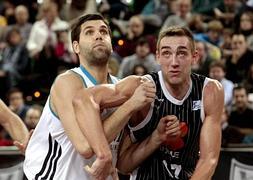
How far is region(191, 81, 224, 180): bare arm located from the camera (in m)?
5.16

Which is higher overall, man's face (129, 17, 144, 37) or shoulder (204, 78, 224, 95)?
shoulder (204, 78, 224, 95)

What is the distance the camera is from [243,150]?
7.26m

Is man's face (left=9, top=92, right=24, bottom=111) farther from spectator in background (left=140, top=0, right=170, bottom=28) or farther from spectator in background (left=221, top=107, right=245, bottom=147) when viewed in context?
spectator in background (left=140, top=0, right=170, bottom=28)

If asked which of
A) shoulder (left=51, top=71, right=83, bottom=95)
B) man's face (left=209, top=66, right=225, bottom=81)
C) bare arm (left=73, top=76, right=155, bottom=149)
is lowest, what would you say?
man's face (left=209, top=66, right=225, bottom=81)

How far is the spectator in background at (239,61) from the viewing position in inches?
438

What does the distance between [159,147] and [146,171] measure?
9.3 inches

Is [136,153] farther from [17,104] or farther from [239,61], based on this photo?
[239,61]

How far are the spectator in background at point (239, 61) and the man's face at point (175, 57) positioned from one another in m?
5.93

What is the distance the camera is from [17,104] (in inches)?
412

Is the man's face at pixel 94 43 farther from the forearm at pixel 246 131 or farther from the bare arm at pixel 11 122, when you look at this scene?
the forearm at pixel 246 131

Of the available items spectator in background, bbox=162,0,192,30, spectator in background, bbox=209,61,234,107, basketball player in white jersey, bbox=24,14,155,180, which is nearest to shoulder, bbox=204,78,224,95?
basketball player in white jersey, bbox=24,14,155,180

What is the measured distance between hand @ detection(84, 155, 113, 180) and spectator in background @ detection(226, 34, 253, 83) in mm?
6582

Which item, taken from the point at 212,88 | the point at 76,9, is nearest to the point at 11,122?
the point at 212,88

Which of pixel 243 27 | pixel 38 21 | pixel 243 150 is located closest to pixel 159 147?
pixel 243 150
